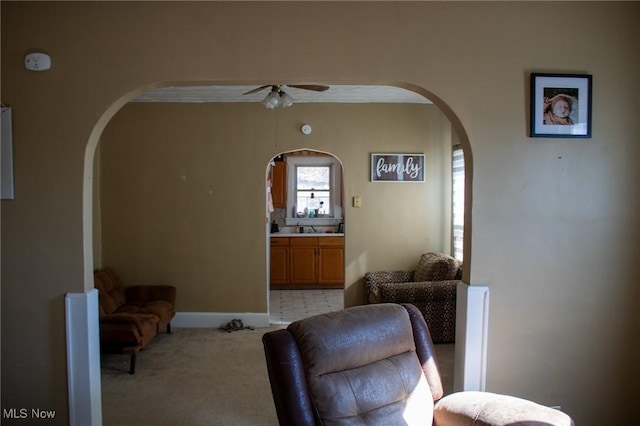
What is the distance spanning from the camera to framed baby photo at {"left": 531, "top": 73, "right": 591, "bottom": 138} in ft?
7.65

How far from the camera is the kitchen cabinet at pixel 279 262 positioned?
683 cm

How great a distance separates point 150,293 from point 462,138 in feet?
11.9

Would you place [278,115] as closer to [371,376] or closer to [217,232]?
[217,232]

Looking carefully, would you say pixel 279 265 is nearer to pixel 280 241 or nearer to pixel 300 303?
pixel 280 241

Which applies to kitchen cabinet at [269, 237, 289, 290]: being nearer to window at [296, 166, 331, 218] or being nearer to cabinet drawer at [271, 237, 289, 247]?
cabinet drawer at [271, 237, 289, 247]

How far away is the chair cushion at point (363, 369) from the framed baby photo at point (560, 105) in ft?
4.10

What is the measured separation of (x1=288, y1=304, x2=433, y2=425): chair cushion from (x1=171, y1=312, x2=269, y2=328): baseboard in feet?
10.1

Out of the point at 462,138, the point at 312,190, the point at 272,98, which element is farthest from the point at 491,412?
the point at 312,190

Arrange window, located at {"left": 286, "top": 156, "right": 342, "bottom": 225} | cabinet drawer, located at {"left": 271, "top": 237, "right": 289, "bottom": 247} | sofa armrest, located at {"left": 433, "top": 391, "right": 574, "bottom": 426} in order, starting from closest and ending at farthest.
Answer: sofa armrest, located at {"left": 433, "top": 391, "right": 574, "bottom": 426} → cabinet drawer, located at {"left": 271, "top": 237, "right": 289, "bottom": 247} → window, located at {"left": 286, "top": 156, "right": 342, "bottom": 225}

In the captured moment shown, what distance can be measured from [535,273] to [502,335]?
0.37m

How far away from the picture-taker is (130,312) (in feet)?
13.8

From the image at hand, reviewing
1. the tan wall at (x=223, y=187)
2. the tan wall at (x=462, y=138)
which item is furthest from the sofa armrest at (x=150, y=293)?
the tan wall at (x=462, y=138)

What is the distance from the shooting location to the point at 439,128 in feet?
16.4

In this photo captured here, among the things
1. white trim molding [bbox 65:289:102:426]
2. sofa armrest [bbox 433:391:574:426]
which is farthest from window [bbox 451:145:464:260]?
white trim molding [bbox 65:289:102:426]
